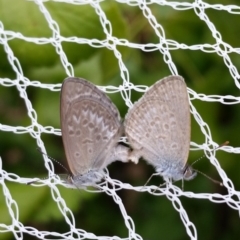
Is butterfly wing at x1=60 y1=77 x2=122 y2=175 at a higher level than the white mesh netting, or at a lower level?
lower

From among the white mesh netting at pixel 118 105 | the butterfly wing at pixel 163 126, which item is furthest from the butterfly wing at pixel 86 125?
the white mesh netting at pixel 118 105

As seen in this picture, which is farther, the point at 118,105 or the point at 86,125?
the point at 118,105

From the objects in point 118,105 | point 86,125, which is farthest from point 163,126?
point 118,105

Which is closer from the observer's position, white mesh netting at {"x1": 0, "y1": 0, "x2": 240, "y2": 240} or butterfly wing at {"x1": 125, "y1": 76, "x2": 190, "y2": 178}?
butterfly wing at {"x1": 125, "y1": 76, "x2": 190, "y2": 178}

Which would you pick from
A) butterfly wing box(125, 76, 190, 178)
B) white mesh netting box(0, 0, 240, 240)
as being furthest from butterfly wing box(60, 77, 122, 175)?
white mesh netting box(0, 0, 240, 240)

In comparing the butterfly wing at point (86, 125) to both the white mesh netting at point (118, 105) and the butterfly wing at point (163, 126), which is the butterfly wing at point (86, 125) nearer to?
the butterfly wing at point (163, 126)

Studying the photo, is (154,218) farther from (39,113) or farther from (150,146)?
(150,146)

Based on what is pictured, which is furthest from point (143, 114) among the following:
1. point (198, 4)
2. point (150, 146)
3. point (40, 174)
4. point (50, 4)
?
point (40, 174)

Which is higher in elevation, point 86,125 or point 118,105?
point 118,105

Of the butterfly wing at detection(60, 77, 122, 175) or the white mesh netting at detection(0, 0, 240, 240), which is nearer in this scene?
the butterfly wing at detection(60, 77, 122, 175)

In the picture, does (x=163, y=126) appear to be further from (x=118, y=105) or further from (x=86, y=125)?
(x=118, y=105)

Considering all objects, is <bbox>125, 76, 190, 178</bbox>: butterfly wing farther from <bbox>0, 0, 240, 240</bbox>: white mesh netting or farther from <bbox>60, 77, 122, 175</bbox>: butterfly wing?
<bbox>0, 0, 240, 240</bbox>: white mesh netting
